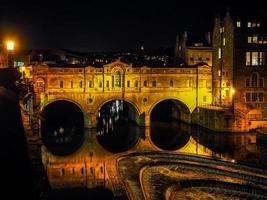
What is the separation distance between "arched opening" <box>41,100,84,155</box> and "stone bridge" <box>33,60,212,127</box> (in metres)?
3.87

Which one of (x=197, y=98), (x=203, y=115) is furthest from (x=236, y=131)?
(x=197, y=98)

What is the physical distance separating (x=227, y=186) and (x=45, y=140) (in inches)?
1167

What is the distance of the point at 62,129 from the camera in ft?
192

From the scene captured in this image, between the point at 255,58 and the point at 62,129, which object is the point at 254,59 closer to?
the point at 255,58

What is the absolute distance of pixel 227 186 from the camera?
1070 inches

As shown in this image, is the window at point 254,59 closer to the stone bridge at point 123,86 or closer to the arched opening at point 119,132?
the stone bridge at point 123,86

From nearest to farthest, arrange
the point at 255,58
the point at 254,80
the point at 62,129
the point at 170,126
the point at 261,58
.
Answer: the point at 255,58, the point at 261,58, the point at 254,80, the point at 62,129, the point at 170,126

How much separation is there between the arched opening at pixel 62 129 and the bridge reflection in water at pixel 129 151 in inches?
5.4

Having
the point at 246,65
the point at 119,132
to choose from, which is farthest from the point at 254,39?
the point at 119,132

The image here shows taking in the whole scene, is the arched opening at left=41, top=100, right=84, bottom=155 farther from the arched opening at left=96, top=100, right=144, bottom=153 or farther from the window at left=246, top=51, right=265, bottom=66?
the window at left=246, top=51, right=265, bottom=66

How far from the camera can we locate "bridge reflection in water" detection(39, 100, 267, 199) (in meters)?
32.2

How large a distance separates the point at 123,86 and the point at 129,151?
51.8ft

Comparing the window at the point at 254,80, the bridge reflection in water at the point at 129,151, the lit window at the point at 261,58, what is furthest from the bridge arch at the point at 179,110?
the lit window at the point at 261,58

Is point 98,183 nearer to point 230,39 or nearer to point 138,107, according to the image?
point 138,107
